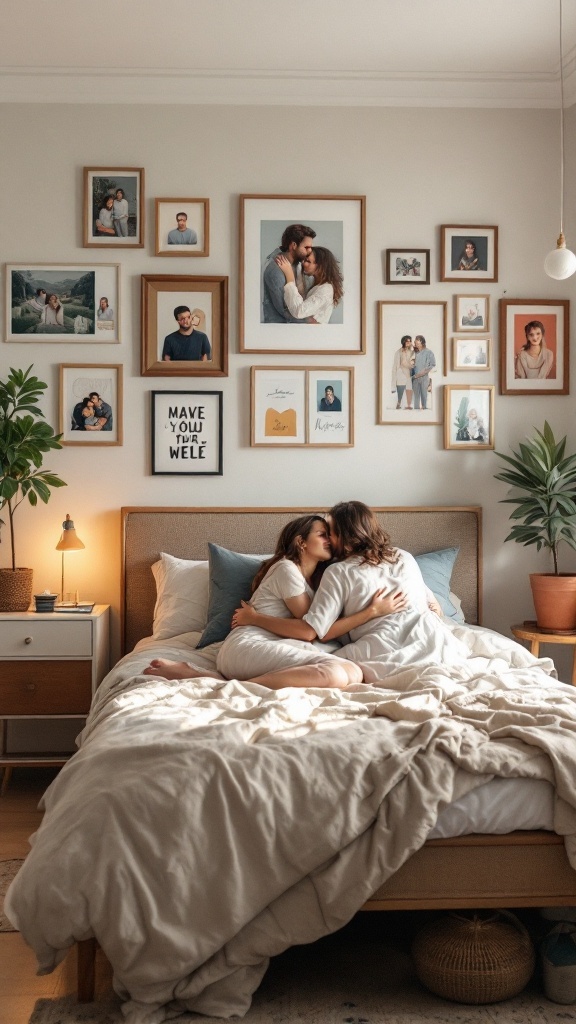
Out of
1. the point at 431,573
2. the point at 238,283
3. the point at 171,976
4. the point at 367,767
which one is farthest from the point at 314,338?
the point at 171,976

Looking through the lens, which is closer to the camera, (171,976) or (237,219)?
(171,976)

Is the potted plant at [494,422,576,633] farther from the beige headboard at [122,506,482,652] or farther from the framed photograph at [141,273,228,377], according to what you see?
the framed photograph at [141,273,228,377]

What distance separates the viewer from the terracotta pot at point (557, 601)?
3818 millimetres

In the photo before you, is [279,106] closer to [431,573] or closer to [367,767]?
[431,573]

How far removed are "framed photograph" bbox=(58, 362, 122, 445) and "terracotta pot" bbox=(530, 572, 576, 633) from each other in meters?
1.95

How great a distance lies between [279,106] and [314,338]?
1044 millimetres

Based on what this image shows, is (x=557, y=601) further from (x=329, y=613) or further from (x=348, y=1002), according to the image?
(x=348, y=1002)

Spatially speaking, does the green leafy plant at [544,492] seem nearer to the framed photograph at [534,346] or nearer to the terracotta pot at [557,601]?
the terracotta pot at [557,601]

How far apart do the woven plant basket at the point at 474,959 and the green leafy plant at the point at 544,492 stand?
79.6 inches

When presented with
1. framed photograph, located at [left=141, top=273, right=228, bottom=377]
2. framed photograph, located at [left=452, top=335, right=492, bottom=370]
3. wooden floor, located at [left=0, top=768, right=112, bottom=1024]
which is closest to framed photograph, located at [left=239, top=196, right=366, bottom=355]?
framed photograph, located at [left=141, top=273, right=228, bottom=377]

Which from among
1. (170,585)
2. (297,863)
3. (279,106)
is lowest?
(297,863)

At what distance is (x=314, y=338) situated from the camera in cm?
416

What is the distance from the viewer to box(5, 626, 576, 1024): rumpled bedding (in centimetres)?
191

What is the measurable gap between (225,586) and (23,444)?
1.01m
